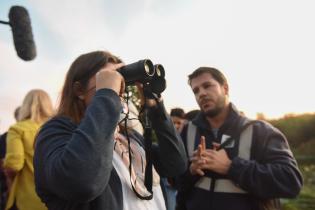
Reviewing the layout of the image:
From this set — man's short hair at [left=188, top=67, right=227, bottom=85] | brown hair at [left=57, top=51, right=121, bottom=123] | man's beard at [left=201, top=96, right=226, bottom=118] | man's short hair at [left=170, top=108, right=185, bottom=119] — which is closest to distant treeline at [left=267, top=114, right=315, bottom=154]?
man's short hair at [left=170, top=108, right=185, bottom=119]

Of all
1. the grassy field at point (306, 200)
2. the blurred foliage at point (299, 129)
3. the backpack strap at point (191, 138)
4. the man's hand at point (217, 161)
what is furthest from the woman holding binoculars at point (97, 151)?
the blurred foliage at point (299, 129)

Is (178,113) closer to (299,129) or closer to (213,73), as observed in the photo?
(213,73)

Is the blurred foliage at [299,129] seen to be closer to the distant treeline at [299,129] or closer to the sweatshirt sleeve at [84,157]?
the distant treeline at [299,129]

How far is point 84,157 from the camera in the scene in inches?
45.9

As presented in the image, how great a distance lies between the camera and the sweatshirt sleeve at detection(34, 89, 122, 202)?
1.16 metres

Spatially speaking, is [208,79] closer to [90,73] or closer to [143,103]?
[143,103]

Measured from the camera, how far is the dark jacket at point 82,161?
3.80 feet

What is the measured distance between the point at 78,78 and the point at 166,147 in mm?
494

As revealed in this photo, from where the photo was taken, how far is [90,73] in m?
1.58

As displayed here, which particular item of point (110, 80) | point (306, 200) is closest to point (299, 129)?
point (306, 200)

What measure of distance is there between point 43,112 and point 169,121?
1842mm

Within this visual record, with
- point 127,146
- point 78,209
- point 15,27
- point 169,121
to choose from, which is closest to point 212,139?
point 169,121

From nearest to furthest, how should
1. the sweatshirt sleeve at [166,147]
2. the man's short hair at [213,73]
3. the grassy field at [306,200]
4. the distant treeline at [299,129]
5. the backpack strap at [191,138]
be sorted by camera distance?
the sweatshirt sleeve at [166,147] < the backpack strap at [191,138] < the man's short hair at [213,73] < the grassy field at [306,200] < the distant treeline at [299,129]

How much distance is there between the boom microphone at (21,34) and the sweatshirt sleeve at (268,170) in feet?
6.87
